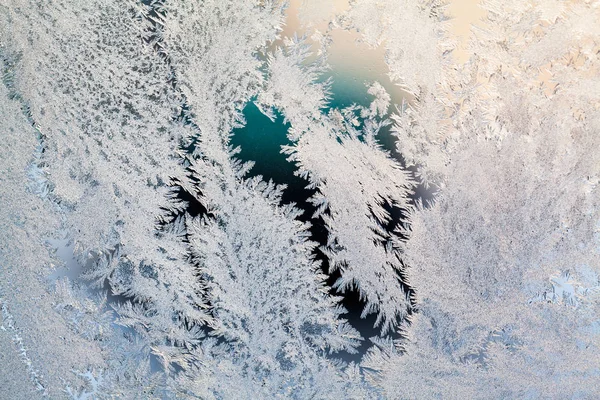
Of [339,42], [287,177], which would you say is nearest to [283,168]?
[287,177]

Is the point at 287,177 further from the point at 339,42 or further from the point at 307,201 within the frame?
the point at 339,42

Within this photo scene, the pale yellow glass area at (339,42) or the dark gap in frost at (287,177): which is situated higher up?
the pale yellow glass area at (339,42)

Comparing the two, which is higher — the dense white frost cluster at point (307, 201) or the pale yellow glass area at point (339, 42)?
the pale yellow glass area at point (339, 42)

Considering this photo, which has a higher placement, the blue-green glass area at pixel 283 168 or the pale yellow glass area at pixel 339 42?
the pale yellow glass area at pixel 339 42

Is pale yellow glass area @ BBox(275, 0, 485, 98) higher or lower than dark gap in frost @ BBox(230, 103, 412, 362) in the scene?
higher

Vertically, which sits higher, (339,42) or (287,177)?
(339,42)

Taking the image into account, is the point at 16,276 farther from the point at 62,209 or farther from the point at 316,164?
the point at 316,164

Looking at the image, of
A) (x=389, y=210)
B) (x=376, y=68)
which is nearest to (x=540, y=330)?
(x=389, y=210)

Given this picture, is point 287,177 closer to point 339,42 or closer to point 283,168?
point 283,168
